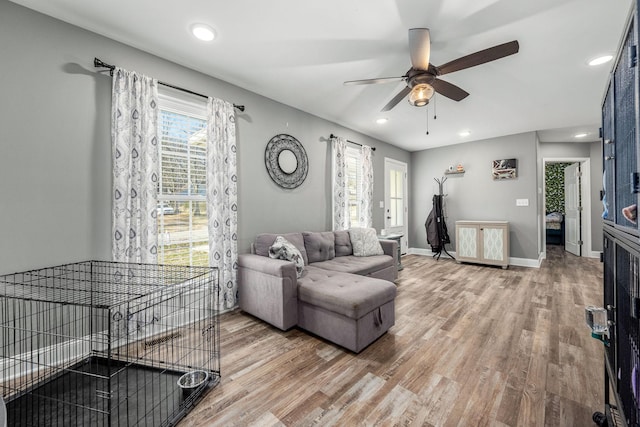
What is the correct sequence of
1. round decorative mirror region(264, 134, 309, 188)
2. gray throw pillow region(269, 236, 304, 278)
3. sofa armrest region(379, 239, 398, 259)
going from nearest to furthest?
gray throw pillow region(269, 236, 304, 278) → round decorative mirror region(264, 134, 309, 188) → sofa armrest region(379, 239, 398, 259)

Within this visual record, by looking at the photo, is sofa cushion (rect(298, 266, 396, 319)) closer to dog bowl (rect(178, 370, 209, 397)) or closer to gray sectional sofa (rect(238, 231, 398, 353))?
gray sectional sofa (rect(238, 231, 398, 353))

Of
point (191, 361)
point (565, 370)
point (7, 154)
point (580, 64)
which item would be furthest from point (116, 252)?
point (580, 64)

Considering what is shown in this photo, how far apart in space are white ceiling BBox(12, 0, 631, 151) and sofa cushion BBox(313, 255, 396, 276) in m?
2.20

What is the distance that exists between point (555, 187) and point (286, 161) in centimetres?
839

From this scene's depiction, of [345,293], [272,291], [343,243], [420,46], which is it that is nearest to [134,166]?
[272,291]

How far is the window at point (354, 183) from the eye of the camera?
4.87 meters

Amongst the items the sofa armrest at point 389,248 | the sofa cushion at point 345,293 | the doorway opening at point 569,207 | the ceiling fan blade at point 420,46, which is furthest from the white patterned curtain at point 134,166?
the doorway opening at point 569,207

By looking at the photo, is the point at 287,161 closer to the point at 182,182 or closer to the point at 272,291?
the point at 182,182

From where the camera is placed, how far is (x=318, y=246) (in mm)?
3580

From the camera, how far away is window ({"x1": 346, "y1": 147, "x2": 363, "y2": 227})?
4.87m

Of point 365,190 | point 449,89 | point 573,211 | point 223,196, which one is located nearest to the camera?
point 449,89

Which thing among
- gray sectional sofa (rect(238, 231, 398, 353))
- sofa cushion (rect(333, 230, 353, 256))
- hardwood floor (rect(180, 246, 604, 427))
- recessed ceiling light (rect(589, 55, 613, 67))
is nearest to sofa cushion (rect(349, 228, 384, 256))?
sofa cushion (rect(333, 230, 353, 256))

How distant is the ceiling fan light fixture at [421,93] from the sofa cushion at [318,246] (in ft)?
6.66

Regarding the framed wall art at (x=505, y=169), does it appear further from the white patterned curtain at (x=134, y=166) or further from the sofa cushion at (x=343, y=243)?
the white patterned curtain at (x=134, y=166)
